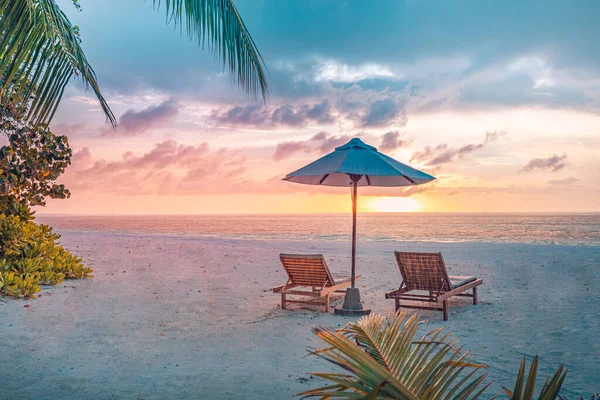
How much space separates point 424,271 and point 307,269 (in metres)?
1.83

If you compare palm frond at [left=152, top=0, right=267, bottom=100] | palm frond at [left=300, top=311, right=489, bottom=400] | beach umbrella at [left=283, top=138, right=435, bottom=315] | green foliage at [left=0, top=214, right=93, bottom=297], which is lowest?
green foliage at [left=0, top=214, right=93, bottom=297]

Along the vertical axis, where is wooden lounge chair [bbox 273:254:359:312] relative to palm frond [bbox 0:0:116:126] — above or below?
below

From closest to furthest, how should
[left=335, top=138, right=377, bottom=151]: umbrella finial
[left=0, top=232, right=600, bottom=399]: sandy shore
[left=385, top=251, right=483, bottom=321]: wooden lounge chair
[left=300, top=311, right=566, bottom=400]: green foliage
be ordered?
[left=300, top=311, right=566, bottom=400]: green foliage
[left=0, top=232, right=600, bottom=399]: sandy shore
[left=385, top=251, right=483, bottom=321]: wooden lounge chair
[left=335, top=138, right=377, bottom=151]: umbrella finial

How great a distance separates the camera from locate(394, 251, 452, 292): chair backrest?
7.82 metres

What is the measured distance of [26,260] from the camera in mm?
9453

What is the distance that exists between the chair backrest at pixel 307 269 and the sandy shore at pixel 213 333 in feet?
1.78

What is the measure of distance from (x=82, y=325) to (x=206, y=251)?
454 inches

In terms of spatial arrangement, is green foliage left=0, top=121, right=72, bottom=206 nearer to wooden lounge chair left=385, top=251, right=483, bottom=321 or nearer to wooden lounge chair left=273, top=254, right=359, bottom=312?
wooden lounge chair left=273, top=254, right=359, bottom=312

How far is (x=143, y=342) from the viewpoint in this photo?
249 inches

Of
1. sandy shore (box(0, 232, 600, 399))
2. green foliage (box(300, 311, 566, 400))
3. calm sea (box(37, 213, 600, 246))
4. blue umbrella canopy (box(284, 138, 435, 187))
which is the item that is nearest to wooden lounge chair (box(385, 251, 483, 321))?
sandy shore (box(0, 232, 600, 399))

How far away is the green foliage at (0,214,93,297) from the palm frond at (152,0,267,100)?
20.9 feet

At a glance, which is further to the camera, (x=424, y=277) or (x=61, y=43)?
(x=424, y=277)

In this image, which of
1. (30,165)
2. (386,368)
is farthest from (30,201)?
(386,368)

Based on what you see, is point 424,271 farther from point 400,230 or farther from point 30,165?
point 400,230
